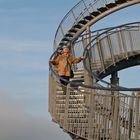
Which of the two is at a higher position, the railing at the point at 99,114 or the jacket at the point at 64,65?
the jacket at the point at 64,65

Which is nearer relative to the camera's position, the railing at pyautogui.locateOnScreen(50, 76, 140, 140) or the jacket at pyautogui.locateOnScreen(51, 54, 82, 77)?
the railing at pyautogui.locateOnScreen(50, 76, 140, 140)

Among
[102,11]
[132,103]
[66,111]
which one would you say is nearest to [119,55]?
[102,11]

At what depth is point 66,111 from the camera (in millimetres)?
15367

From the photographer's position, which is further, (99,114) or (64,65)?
(64,65)

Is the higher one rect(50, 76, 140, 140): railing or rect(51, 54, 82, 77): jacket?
rect(51, 54, 82, 77): jacket

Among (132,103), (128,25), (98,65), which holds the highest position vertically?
(128,25)

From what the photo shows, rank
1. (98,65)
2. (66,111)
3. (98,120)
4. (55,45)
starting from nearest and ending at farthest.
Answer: (98,120) → (66,111) → (98,65) → (55,45)

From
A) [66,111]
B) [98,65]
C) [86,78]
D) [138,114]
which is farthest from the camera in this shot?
[98,65]

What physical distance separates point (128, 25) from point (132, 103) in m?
10.5

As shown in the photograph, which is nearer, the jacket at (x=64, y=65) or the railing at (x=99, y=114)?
the railing at (x=99, y=114)

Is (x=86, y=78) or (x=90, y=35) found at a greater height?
(x=90, y=35)

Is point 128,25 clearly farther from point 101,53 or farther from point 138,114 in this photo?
point 138,114

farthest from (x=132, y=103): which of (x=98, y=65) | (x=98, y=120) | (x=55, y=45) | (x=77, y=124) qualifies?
(x=55, y=45)

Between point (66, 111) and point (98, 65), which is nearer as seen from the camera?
point (66, 111)
